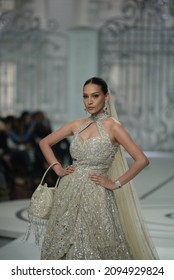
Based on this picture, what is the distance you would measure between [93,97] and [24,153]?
5.55 m

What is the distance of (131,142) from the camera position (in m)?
3.31

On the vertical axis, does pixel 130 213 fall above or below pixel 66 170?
below

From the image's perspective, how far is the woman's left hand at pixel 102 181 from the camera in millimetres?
3338

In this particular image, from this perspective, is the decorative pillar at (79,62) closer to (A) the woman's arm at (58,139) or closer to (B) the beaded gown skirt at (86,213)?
(A) the woman's arm at (58,139)

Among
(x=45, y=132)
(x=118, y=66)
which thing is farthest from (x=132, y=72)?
(x=45, y=132)

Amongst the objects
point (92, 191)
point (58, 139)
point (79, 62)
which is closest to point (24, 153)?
point (79, 62)

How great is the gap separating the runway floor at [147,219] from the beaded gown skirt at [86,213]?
3.45ft

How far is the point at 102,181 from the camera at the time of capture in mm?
3340

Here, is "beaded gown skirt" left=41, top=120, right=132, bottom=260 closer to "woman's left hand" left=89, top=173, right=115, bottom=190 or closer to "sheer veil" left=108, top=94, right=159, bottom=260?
"woman's left hand" left=89, top=173, right=115, bottom=190

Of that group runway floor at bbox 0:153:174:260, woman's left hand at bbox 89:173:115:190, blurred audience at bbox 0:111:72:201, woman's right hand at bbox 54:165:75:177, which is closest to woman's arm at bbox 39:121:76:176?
woman's right hand at bbox 54:165:75:177

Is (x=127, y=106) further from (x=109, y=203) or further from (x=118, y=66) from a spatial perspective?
(x=109, y=203)

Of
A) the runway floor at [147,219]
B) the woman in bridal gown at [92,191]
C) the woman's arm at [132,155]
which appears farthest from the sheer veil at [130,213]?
the runway floor at [147,219]

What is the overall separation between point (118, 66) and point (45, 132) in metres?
3.83

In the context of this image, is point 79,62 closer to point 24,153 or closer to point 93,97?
point 24,153
